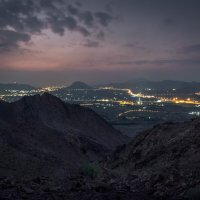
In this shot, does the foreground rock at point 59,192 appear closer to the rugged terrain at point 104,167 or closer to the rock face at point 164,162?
the rugged terrain at point 104,167

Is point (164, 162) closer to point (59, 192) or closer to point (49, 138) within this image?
point (59, 192)

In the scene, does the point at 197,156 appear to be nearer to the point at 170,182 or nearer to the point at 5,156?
the point at 170,182

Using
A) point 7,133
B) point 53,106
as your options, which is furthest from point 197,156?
point 53,106

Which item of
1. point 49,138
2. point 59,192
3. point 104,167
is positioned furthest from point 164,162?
point 49,138

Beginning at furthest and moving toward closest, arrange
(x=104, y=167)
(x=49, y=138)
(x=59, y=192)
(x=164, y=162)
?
(x=49, y=138) → (x=104, y=167) → (x=164, y=162) → (x=59, y=192)

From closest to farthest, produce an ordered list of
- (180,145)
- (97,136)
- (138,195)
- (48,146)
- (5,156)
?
1. (138,195)
2. (180,145)
3. (5,156)
4. (48,146)
5. (97,136)

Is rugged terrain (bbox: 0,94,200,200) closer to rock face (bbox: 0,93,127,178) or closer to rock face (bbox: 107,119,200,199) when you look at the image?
rock face (bbox: 107,119,200,199)

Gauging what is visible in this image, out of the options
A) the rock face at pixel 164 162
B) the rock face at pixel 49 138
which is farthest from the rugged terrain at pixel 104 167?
the rock face at pixel 49 138
